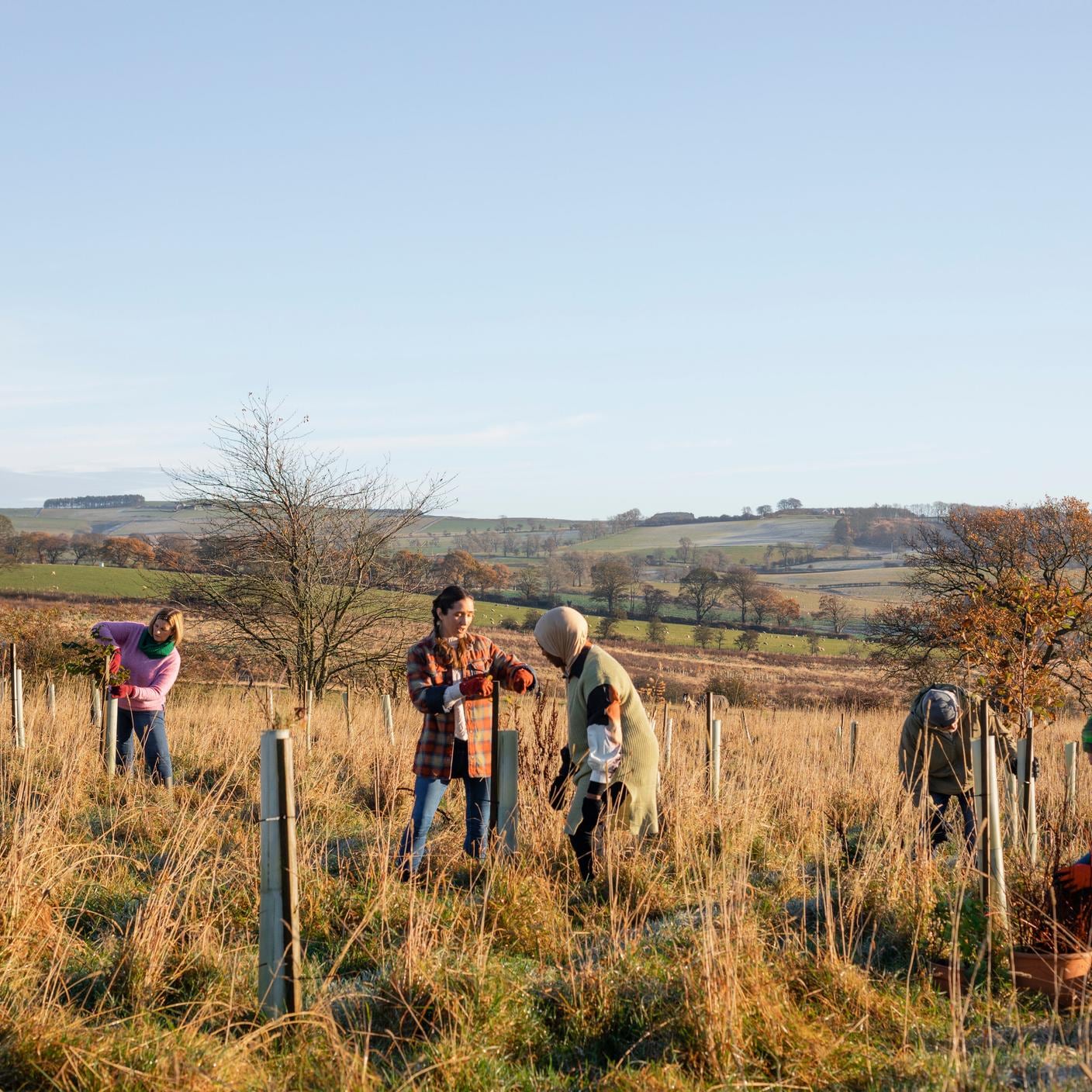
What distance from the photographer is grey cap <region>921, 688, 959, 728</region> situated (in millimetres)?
6156

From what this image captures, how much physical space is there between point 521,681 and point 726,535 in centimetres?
14908

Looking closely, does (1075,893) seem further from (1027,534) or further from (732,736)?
(1027,534)

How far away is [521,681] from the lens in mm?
4883

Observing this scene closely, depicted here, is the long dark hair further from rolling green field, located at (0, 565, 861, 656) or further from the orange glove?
rolling green field, located at (0, 565, 861, 656)

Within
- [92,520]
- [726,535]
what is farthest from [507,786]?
[726,535]

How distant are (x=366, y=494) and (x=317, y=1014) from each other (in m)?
14.6

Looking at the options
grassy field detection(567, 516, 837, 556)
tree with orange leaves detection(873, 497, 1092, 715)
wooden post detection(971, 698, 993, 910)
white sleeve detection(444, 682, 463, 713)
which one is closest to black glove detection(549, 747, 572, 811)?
white sleeve detection(444, 682, 463, 713)

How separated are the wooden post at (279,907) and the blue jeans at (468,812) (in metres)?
1.52

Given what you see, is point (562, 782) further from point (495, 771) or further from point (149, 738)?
point (149, 738)

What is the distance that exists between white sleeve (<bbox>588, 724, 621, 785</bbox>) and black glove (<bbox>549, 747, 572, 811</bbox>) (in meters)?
0.31

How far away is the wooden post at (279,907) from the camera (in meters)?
3.21

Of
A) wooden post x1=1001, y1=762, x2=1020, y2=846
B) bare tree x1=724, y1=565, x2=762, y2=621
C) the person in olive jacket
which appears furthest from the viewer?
bare tree x1=724, y1=565, x2=762, y2=621

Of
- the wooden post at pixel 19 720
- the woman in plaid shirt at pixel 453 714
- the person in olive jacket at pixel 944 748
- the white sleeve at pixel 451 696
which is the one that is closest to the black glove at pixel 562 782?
the woman in plaid shirt at pixel 453 714

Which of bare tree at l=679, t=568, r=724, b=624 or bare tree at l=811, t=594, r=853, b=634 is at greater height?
bare tree at l=679, t=568, r=724, b=624
